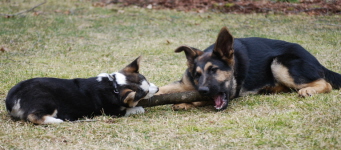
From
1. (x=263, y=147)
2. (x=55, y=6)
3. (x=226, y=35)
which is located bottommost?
(x=55, y=6)

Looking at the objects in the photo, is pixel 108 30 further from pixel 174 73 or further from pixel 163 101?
pixel 163 101

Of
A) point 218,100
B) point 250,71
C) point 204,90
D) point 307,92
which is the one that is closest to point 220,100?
point 218,100

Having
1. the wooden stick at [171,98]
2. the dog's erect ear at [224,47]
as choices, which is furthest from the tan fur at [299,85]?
the wooden stick at [171,98]

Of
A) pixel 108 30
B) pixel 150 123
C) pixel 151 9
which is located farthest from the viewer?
pixel 151 9

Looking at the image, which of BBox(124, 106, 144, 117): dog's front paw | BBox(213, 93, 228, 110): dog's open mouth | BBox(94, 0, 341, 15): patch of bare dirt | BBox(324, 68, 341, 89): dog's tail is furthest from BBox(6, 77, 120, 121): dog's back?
BBox(94, 0, 341, 15): patch of bare dirt

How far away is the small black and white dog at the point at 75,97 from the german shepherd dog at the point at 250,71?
84 cm

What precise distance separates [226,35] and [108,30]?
8.78 m

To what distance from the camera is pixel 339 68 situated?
8445mm

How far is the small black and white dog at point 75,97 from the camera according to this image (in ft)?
A: 16.5

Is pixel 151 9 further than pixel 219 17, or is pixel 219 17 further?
pixel 151 9

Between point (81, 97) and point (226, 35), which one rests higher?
point (226, 35)

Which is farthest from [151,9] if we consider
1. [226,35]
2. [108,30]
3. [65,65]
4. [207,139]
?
[207,139]

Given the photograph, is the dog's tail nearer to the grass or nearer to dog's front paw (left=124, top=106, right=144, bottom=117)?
the grass

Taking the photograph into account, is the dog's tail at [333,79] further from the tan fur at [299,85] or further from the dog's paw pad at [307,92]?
the dog's paw pad at [307,92]
